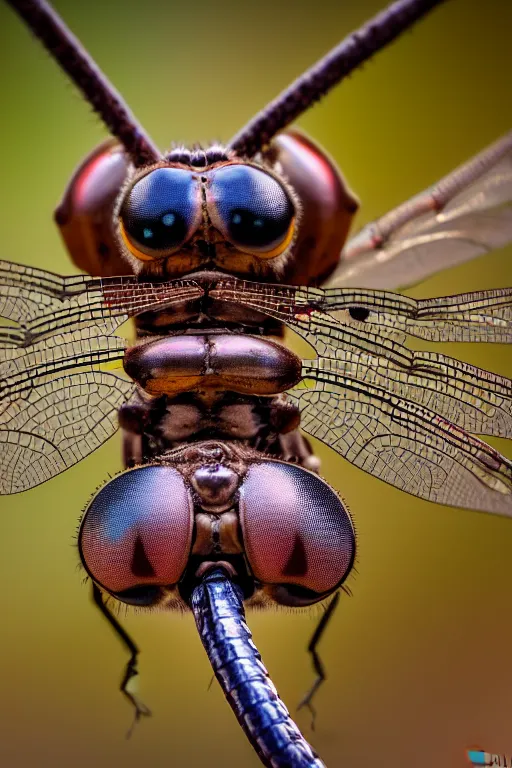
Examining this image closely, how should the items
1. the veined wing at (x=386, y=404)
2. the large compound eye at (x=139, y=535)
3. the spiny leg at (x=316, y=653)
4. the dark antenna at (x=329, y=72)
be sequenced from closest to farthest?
1. the large compound eye at (x=139, y=535)
2. the veined wing at (x=386, y=404)
3. the spiny leg at (x=316, y=653)
4. the dark antenna at (x=329, y=72)

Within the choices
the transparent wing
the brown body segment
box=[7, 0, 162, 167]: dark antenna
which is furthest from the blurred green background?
the brown body segment

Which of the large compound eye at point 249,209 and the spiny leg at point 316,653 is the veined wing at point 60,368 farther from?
the spiny leg at point 316,653

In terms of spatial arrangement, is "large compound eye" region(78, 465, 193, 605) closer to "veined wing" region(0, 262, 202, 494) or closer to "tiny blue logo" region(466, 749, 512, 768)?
"veined wing" region(0, 262, 202, 494)

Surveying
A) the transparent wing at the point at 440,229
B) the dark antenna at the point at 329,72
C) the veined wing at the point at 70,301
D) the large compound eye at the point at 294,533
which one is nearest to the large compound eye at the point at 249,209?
the veined wing at the point at 70,301

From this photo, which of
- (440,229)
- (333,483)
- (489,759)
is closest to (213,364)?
(489,759)

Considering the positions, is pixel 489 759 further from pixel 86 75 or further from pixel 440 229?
pixel 86 75
